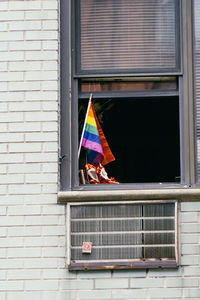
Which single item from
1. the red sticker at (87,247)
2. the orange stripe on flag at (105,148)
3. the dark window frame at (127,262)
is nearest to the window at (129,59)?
the orange stripe on flag at (105,148)

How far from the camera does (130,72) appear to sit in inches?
260

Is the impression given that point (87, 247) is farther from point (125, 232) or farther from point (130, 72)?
point (130, 72)

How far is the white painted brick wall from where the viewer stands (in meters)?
6.24

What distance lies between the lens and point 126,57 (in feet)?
21.8

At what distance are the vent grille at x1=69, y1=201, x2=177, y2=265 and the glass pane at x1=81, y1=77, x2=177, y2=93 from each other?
119 cm

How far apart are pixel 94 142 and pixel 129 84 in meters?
0.69

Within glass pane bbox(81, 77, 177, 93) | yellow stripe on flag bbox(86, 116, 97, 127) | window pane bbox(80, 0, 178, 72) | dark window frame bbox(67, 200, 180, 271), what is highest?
window pane bbox(80, 0, 178, 72)

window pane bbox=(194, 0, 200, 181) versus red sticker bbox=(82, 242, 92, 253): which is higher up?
window pane bbox=(194, 0, 200, 181)

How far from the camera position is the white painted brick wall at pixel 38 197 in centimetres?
624

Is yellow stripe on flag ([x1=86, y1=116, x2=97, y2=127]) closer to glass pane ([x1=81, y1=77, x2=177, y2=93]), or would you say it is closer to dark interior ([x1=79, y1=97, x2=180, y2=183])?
dark interior ([x1=79, y1=97, x2=180, y2=183])

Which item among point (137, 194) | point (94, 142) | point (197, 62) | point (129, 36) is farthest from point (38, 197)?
point (197, 62)

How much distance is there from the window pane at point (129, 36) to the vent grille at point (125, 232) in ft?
4.67

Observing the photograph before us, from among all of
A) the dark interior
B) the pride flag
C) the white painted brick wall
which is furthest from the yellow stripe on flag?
the white painted brick wall

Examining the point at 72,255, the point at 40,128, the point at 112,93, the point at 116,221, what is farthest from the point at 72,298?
the point at 112,93
